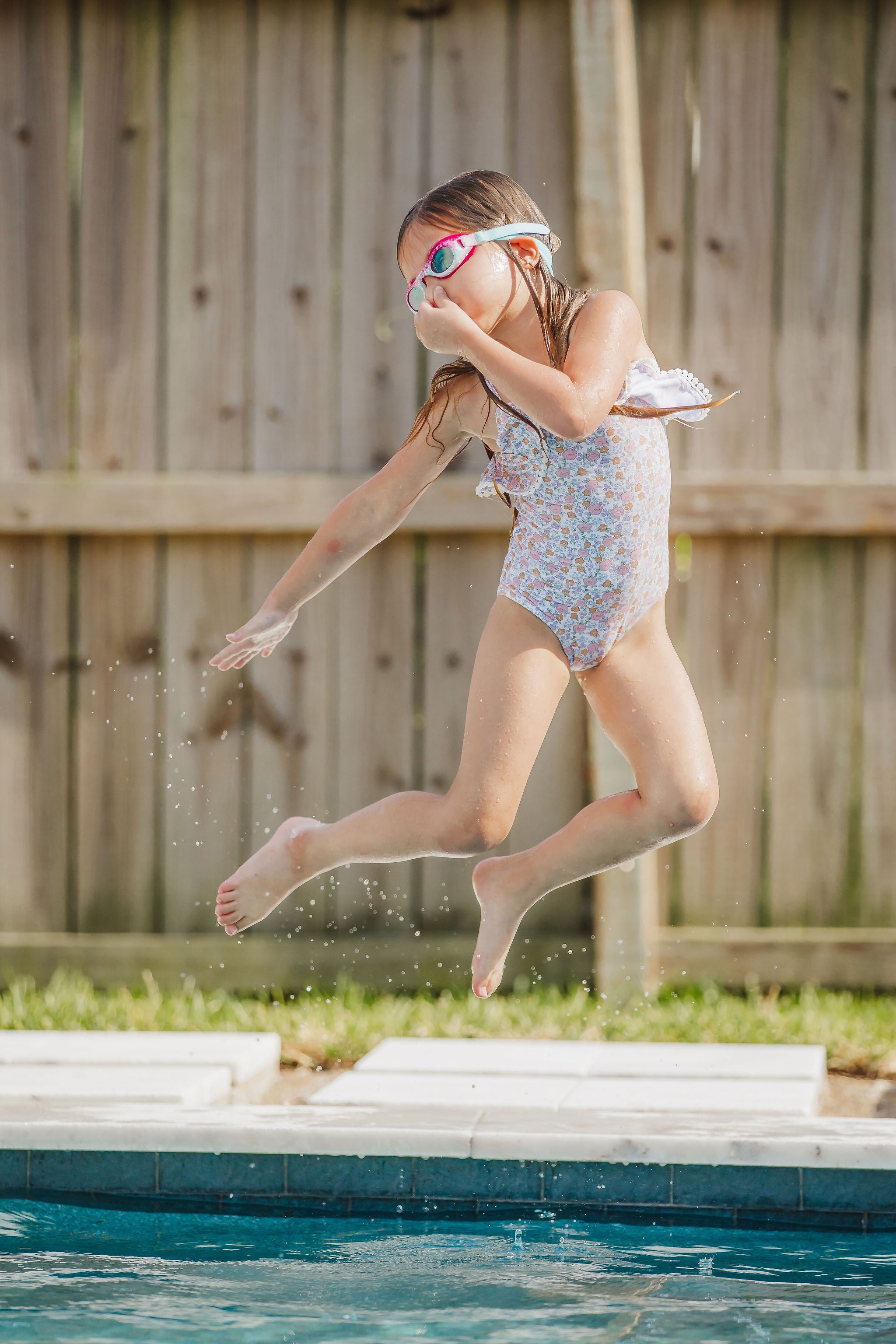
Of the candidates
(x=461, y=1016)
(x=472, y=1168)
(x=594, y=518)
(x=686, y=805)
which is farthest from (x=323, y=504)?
(x=472, y=1168)

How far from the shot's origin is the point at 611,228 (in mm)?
4230

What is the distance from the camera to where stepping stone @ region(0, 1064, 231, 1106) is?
10.4ft

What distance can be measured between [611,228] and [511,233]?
1.73m

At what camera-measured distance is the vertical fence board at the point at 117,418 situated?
4590mm

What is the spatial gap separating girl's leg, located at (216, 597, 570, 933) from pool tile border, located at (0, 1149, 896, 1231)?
56 centimetres

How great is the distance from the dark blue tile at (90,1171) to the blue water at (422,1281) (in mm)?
40

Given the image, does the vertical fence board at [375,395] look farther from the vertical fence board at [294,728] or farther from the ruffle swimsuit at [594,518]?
the ruffle swimsuit at [594,518]

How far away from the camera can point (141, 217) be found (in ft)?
15.2

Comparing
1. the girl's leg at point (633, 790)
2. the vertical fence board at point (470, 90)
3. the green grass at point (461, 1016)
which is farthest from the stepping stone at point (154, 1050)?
the vertical fence board at point (470, 90)

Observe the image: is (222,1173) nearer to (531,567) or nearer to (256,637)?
(256,637)

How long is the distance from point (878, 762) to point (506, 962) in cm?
120

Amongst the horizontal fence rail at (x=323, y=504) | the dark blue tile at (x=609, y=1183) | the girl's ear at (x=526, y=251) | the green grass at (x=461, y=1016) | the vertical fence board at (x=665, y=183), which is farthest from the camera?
the vertical fence board at (x=665, y=183)

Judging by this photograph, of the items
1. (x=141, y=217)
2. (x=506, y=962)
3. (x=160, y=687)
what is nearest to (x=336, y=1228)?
(x=506, y=962)

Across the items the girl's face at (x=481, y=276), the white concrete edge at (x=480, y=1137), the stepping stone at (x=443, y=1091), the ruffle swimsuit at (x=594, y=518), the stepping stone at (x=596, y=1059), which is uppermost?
the girl's face at (x=481, y=276)
